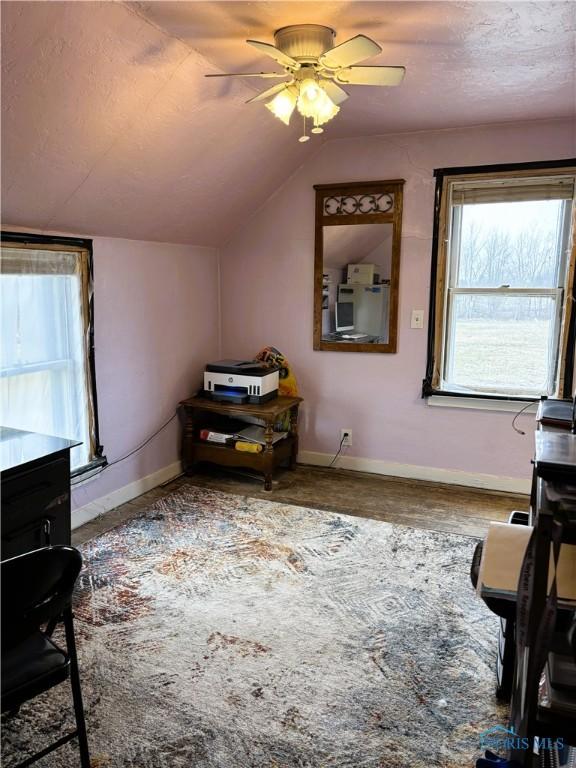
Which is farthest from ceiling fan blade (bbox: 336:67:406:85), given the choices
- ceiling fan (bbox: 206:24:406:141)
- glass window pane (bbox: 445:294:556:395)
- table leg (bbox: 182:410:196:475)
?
table leg (bbox: 182:410:196:475)

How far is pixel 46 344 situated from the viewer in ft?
9.66

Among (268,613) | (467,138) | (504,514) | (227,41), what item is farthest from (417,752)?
(467,138)

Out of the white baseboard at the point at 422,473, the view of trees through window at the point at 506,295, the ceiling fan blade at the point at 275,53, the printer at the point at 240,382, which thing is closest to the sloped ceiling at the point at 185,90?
the ceiling fan blade at the point at 275,53

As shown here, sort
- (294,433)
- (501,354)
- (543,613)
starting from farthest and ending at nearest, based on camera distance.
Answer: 1. (294,433)
2. (501,354)
3. (543,613)

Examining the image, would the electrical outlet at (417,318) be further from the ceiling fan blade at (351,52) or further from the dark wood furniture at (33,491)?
the dark wood furniture at (33,491)

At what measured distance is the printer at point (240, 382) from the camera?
12.7ft

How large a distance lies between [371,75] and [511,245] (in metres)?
1.88

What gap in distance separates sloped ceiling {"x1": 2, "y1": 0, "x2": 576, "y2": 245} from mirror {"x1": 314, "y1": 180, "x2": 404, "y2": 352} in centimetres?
49

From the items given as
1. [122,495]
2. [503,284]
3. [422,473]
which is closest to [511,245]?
[503,284]

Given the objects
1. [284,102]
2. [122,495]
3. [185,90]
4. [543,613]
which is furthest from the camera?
[122,495]

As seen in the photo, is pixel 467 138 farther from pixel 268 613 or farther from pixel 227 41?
pixel 268 613

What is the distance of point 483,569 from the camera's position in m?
1.46

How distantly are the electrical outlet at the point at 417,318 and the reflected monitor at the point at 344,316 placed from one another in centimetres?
44

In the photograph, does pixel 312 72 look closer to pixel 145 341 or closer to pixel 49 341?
pixel 49 341
